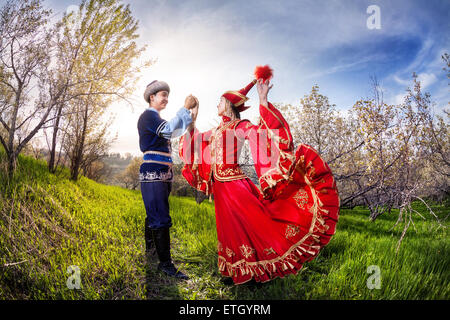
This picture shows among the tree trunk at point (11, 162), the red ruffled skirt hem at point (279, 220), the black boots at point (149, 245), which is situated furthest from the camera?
the tree trunk at point (11, 162)

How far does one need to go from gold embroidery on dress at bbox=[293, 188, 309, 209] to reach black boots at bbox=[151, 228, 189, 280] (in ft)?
5.31

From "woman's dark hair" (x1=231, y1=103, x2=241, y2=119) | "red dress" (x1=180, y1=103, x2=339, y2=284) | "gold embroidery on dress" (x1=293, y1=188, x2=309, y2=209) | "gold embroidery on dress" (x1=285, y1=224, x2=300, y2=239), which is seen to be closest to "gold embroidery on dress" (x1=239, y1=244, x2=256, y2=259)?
"red dress" (x1=180, y1=103, x2=339, y2=284)

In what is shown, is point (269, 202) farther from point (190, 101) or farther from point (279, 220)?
point (190, 101)

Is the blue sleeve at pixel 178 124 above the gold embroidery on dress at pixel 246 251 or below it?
above


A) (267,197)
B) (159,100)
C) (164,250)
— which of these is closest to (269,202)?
(267,197)

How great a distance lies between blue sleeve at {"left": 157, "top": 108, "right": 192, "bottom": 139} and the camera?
235 centimetres

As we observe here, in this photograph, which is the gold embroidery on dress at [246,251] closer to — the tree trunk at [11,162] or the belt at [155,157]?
the belt at [155,157]

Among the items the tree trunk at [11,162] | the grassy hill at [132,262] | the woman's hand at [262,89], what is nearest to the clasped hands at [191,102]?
the woman's hand at [262,89]

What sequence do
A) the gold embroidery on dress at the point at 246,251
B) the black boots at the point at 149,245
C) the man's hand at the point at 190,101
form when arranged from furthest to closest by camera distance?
the black boots at the point at 149,245, the man's hand at the point at 190,101, the gold embroidery on dress at the point at 246,251

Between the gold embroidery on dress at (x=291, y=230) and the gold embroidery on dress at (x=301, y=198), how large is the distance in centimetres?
23

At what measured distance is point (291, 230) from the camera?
225 centimetres

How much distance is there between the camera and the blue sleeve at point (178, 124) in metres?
2.35

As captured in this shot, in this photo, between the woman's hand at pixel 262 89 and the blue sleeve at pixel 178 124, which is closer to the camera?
the woman's hand at pixel 262 89

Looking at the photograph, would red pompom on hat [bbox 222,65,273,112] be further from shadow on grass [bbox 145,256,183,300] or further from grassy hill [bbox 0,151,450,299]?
shadow on grass [bbox 145,256,183,300]
